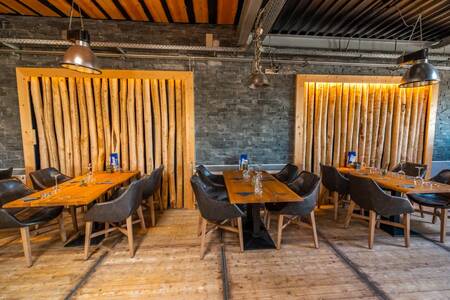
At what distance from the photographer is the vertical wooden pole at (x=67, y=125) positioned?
422cm

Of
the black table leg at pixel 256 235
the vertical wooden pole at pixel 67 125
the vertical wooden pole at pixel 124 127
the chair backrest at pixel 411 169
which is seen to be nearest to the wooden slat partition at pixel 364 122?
the chair backrest at pixel 411 169

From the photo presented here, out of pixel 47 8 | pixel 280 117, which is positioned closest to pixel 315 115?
pixel 280 117

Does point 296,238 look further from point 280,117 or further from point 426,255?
point 280,117

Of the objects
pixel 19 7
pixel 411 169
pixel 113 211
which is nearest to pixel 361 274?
pixel 411 169

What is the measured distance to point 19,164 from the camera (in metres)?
4.26

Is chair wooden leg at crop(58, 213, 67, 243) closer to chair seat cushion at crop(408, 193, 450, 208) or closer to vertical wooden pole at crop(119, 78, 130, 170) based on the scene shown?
vertical wooden pole at crop(119, 78, 130, 170)

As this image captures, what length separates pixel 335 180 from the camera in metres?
3.89

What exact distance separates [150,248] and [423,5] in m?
5.60

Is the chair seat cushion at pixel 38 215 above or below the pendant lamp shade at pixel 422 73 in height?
below

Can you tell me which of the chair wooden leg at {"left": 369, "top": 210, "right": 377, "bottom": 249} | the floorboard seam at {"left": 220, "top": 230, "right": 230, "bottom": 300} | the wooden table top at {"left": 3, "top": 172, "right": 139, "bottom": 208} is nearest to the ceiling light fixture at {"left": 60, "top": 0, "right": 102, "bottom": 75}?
the wooden table top at {"left": 3, "top": 172, "right": 139, "bottom": 208}

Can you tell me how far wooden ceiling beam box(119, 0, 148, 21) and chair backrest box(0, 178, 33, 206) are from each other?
323 centimetres

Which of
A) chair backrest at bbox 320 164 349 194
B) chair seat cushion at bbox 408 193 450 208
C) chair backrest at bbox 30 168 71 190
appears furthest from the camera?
chair backrest at bbox 320 164 349 194

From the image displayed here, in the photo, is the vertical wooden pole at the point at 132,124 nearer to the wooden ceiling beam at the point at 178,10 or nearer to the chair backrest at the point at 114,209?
the wooden ceiling beam at the point at 178,10

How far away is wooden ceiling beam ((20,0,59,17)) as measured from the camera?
3523 millimetres
